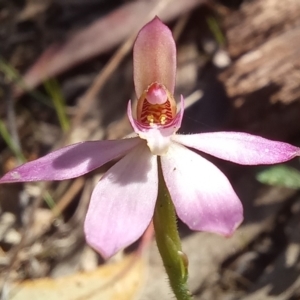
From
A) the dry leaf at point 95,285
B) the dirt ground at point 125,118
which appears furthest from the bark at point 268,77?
the dry leaf at point 95,285

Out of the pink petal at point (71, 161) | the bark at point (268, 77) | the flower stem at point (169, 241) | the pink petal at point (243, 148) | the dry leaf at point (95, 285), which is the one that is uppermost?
the pink petal at point (71, 161)

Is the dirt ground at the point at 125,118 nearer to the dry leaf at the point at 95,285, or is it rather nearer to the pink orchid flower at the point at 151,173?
the dry leaf at the point at 95,285

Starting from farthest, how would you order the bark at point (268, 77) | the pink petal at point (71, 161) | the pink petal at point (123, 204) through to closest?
1. the bark at point (268, 77)
2. the pink petal at point (71, 161)
3. the pink petal at point (123, 204)

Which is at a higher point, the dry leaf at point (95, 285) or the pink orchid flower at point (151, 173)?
the pink orchid flower at point (151, 173)

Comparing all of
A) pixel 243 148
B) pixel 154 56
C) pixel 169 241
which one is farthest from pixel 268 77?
pixel 169 241

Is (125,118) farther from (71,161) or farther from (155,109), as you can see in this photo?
(71,161)

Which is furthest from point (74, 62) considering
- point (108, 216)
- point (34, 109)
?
point (108, 216)

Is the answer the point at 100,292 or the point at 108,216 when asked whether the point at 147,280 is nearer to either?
the point at 100,292
